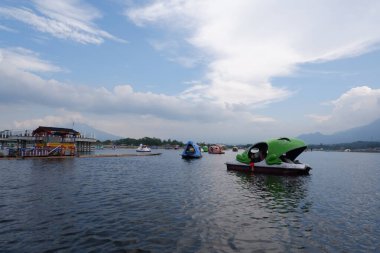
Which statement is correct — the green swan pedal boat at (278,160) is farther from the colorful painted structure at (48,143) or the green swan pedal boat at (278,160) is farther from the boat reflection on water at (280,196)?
the colorful painted structure at (48,143)

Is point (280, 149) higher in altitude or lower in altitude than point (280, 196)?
higher

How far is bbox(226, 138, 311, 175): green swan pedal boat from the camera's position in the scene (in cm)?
4006

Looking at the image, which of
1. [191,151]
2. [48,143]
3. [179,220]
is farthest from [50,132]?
[179,220]

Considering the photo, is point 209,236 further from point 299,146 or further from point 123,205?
point 299,146

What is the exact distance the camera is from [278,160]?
1598 inches

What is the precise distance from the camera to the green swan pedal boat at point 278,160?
1577 inches

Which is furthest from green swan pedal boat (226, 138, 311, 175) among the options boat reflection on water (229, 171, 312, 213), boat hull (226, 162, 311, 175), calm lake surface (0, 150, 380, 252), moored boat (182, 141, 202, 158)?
moored boat (182, 141, 202, 158)

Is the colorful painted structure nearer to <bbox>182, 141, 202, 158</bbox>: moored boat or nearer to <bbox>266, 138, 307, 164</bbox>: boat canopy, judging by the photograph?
<bbox>182, 141, 202, 158</bbox>: moored boat

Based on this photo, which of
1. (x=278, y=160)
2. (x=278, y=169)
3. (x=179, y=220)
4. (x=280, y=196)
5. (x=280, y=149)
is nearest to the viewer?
(x=179, y=220)

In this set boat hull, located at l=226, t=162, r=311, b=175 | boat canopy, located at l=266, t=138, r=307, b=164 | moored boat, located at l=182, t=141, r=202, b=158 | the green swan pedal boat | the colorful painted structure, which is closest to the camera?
boat hull, located at l=226, t=162, r=311, b=175

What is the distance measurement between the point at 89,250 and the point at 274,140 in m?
34.8

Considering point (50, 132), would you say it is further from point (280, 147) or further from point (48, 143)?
point (280, 147)

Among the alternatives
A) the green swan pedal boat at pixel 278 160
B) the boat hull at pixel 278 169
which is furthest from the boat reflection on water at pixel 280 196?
the green swan pedal boat at pixel 278 160

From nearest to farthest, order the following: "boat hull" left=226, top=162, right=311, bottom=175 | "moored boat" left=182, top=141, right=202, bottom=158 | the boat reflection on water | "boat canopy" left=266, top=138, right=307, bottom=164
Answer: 1. the boat reflection on water
2. "boat hull" left=226, top=162, right=311, bottom=175
3. "boat canopy" left=266, top=138, right=307, bottom=164
4. "moored boat" left=182, top=141, right=202, bottom=158
